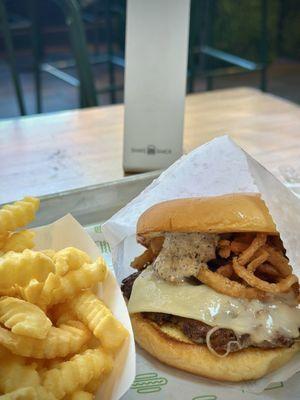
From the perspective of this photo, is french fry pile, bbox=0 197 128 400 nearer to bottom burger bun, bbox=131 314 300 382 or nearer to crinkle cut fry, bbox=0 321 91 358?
crinkle cut fry, bbox=0 321 91 358

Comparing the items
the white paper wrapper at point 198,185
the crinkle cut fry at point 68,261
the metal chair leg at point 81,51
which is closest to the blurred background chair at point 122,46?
the metal chair leg at point 81,51

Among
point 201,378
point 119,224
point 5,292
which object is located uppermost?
point 5,292

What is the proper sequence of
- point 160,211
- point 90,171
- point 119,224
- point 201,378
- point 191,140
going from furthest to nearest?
point 191,140
point 90,171
point 119,224
point 160,211
point 201,378

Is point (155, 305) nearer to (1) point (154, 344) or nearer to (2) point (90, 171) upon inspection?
(1) point (154, 344)

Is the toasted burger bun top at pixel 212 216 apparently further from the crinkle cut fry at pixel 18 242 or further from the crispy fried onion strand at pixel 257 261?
the crinkle cut fry at pixel 18 242

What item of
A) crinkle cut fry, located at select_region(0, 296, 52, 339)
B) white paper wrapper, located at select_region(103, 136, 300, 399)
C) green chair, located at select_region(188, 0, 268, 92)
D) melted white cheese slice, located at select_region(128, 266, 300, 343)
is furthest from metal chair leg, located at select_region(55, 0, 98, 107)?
crinkle cut fry, located at select_region(0, 296, 52, 339)

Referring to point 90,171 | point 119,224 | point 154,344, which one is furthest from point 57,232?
point 90,171

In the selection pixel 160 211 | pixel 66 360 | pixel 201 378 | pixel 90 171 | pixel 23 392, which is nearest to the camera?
pixel 23 392
